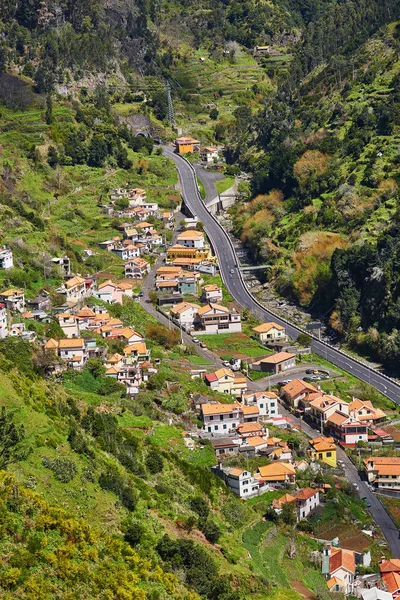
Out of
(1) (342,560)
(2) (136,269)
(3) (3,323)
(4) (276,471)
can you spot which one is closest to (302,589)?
(1) (342,560)

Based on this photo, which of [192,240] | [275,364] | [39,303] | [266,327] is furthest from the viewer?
[192,240]

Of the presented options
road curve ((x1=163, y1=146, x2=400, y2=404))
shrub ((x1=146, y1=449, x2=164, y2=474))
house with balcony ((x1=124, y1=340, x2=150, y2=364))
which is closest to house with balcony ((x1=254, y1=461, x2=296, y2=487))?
shrub ((x1=146, y1=449, x2=164, y2=474))

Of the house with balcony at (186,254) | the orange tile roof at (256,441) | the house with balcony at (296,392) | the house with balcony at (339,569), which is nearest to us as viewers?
the house with balcony at (339,569)

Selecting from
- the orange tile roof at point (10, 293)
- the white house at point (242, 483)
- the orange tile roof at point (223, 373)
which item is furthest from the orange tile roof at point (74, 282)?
the white house at point (242, 483)

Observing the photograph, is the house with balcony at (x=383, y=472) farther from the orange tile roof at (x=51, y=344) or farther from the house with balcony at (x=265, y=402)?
the orange tile roof at (x=51, y=344)

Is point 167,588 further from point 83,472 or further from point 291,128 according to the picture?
point 291,128

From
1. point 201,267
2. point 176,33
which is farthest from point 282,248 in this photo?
point 176,33

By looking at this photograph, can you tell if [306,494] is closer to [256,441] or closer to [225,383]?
[256,441]
